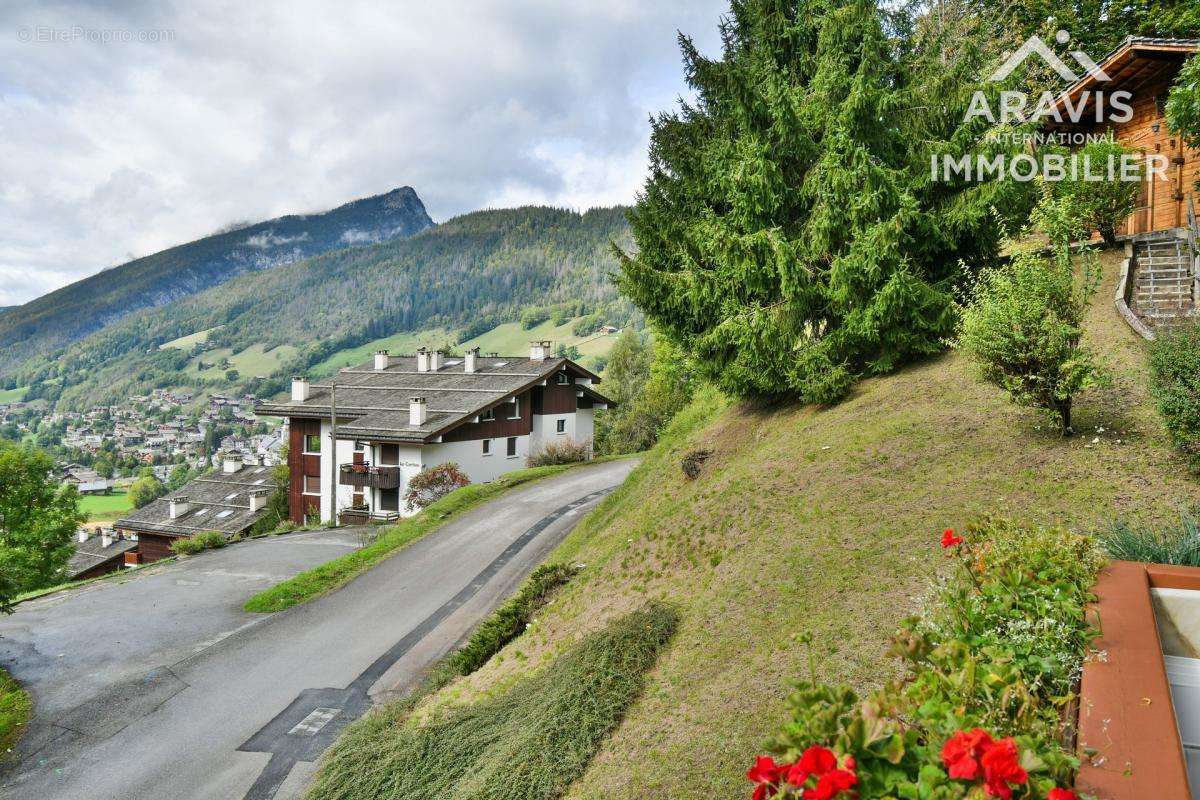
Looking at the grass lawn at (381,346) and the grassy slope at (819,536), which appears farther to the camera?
the grass lawn at (381,346)

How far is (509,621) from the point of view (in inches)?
419

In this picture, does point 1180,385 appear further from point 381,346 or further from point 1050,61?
point 381,346

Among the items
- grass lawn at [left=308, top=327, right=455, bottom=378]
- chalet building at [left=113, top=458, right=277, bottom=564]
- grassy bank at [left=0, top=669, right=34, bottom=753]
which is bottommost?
chalet building at [left=113, top=458, right=277, bottom=564]

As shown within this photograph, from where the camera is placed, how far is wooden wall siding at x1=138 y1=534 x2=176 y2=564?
144 ft

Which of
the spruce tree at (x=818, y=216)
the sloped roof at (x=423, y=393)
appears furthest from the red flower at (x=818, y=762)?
the sloped roof at (x=423, y=393)

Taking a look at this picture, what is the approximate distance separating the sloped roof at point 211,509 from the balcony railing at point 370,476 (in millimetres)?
10895

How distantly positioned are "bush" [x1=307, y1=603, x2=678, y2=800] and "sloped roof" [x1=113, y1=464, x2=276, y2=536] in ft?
122

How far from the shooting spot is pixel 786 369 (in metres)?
13.2

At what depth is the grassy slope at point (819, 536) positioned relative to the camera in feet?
17.5

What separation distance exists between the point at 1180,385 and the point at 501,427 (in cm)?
3247

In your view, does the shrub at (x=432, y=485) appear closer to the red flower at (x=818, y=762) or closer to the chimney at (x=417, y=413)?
the chimney at (x=417, y=413)

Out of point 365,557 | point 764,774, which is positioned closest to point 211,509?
point 365,557

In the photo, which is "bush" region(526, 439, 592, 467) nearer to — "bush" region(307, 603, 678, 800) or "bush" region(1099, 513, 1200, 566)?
"bush" region(307, 603, 678, 800)

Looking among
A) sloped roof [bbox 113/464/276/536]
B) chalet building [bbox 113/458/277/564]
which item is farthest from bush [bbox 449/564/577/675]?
sloped roof [bbox 113/464/276/536]
